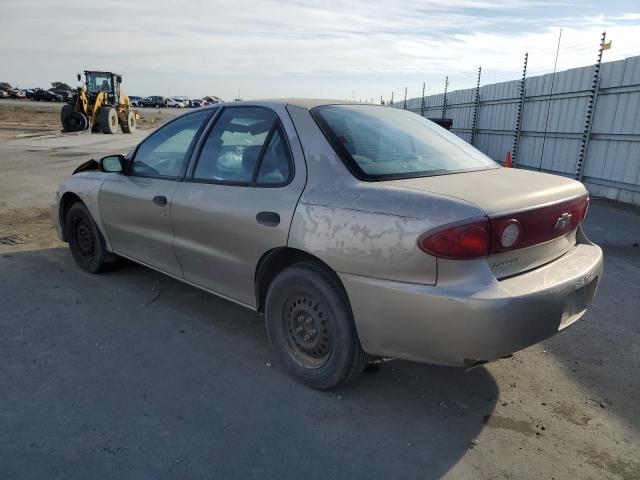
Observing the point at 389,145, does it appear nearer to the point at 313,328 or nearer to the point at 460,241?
the point at 460,241

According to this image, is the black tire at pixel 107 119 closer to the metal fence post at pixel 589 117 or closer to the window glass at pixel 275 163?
the metal fence post at pixel 589 117

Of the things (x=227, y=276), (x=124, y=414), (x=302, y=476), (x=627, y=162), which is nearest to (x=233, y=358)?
(x=227, y=276)

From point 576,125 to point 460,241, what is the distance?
995 centimetres

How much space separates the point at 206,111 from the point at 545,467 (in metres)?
3.15

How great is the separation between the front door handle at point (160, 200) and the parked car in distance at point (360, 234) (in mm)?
54

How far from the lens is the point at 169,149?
13.0ft

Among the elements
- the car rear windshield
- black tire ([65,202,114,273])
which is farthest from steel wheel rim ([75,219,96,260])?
the car rear windshield

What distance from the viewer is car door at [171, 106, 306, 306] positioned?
3.01m

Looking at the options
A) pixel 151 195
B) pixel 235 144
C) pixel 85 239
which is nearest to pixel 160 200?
pixel 151 195

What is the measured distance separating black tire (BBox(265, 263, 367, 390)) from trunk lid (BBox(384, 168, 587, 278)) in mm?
→ 706

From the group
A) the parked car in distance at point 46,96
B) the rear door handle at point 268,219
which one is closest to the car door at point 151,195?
the rear door handle at point 268,219

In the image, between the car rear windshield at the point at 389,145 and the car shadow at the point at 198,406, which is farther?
the car rear windshield at the point at 389,145

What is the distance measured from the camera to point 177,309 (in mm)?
4148

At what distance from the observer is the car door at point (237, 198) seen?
3010 mm
